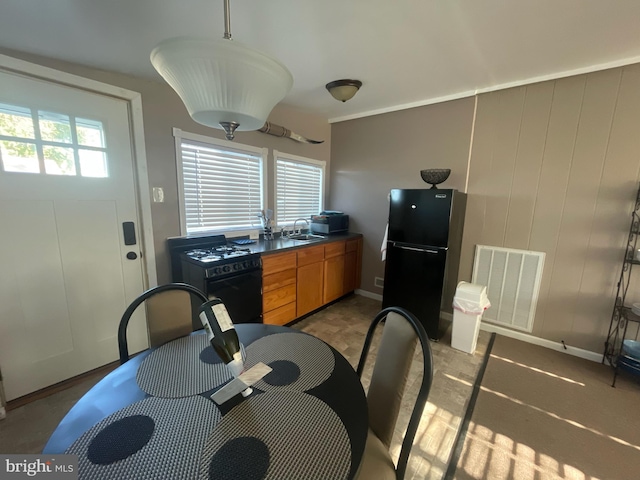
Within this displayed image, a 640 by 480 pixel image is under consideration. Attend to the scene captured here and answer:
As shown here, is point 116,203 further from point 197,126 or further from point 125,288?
point 197,126

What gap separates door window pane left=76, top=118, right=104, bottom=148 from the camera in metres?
1.85

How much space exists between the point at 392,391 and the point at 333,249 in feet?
7.45

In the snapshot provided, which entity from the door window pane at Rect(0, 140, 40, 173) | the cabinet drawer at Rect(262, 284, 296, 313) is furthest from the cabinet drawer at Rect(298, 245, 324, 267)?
the door window pane at Rect(0, 140, 40, 173)

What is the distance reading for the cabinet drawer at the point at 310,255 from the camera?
9.14ft

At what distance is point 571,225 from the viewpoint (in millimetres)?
2324

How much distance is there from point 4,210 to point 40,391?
51.3 inches

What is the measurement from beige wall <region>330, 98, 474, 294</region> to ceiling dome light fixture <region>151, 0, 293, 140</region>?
260cm

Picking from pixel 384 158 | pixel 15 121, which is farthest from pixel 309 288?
pixel 15 121

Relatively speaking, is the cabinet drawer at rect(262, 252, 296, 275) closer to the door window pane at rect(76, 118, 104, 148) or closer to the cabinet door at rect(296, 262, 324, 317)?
the cabinet door at rect(296, 262, 324, 317)

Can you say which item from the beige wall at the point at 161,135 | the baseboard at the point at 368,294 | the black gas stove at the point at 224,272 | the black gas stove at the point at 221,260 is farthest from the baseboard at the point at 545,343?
the beige wall at the point at 161,135

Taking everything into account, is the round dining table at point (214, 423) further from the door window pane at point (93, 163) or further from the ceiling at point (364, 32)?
the ceiling at point (364, 32)

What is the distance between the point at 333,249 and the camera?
320 centimetres

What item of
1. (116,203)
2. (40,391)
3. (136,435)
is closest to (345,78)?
→ (116,203)

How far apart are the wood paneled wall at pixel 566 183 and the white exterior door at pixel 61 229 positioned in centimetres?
342
